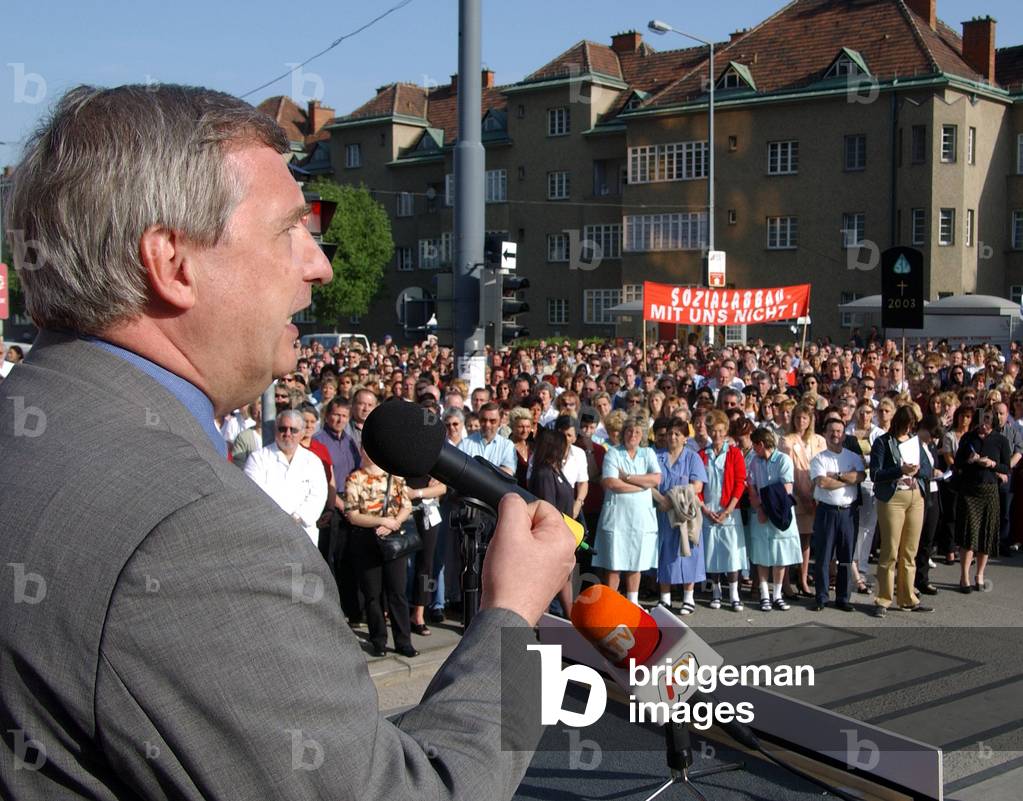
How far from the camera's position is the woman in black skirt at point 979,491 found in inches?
474

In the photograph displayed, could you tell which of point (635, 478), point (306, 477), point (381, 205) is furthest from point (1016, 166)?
point (306, 477)

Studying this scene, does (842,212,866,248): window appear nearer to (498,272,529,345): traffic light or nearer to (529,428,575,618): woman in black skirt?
(498,272,529,345): traffic light

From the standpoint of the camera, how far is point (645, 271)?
172ft

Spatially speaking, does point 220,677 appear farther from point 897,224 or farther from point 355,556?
point 897,224

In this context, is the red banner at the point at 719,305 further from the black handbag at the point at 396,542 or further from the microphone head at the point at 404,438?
the microphone head at the point at 404,438

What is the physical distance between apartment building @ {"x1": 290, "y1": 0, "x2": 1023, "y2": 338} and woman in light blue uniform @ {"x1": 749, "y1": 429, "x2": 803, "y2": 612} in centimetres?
3209

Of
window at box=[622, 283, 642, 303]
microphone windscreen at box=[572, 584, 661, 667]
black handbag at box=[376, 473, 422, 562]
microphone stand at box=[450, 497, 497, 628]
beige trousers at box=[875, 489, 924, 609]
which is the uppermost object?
window at box=[622, 283, 642, 303]

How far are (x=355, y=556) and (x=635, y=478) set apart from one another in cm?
299

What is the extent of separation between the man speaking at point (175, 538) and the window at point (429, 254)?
Result: 62561mm

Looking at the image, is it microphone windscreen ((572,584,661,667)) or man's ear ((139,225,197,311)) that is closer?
man's ear ((139,225,197,311))

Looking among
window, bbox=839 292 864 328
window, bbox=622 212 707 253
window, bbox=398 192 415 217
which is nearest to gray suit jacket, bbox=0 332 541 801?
window, bbox=839 292 864 328

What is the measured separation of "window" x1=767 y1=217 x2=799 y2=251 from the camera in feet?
158

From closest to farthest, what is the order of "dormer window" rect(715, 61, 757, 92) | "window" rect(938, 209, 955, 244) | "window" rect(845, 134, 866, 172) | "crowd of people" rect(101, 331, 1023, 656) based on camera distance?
"crowd of people" rect(101, 331, 1023, 656)
"window" rect(938, 209, 955, 244)
"window" rect(845, 134, 866, 172)
"dormer window" rect(715, 61, 757, 92)

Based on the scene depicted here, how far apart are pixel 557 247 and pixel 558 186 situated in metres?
3.09
